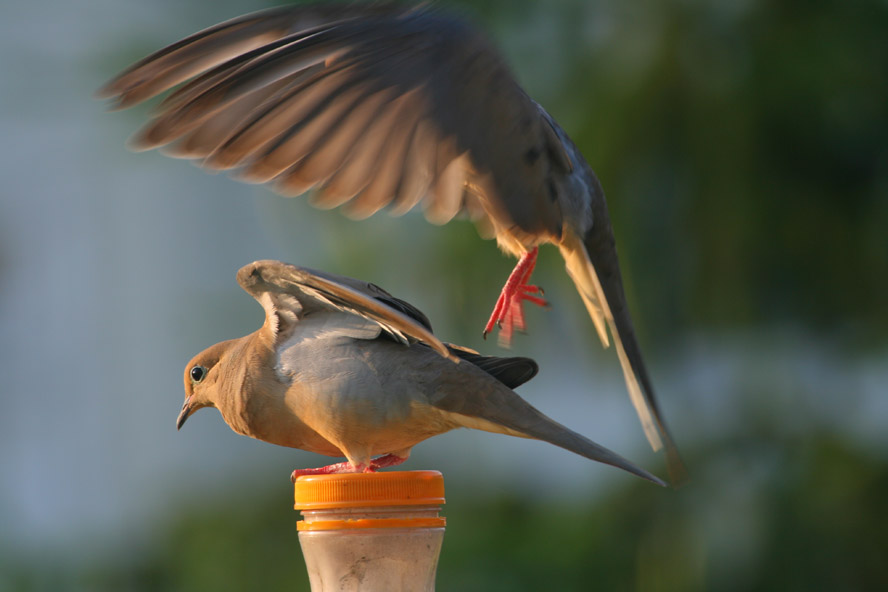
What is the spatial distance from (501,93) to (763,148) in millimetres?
2177

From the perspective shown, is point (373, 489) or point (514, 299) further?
point (514, 299)

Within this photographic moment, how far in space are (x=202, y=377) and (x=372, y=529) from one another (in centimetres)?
40

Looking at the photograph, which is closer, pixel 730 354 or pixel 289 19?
pixel 289 19

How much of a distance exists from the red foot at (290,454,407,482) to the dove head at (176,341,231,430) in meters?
0.18

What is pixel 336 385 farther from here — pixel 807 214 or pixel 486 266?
pixel 807 214

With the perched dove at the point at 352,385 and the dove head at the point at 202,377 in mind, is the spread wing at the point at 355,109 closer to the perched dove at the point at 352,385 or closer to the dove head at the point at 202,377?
the perched dove at the point at 352,385

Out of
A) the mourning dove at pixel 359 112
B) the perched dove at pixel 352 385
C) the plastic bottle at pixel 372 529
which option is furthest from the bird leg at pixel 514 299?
the plastic bottle at pixel 372 529

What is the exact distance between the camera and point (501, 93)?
4.32 ft

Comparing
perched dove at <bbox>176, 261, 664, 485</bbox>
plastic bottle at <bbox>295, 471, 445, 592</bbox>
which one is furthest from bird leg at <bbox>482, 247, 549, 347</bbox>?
plastic bottle at <bbox>295, 471, 445, 592</bbox>

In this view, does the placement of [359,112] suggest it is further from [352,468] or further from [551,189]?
[352,468]

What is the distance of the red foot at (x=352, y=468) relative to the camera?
116 centimetres

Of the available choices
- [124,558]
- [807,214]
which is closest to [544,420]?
[807,214]

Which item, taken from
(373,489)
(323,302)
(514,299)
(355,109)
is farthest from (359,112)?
(373,489)

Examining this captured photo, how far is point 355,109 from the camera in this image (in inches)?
49.3
